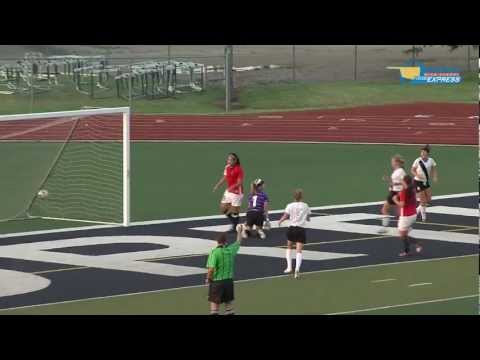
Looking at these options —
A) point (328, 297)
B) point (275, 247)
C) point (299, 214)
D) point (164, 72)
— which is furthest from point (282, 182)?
point (164, 72)

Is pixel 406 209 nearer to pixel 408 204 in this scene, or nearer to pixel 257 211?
pixel 408 204

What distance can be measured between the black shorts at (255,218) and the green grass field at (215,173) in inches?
119

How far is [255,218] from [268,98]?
90.1 feet

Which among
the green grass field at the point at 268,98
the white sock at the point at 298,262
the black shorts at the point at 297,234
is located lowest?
the white sock at the point at 298,262

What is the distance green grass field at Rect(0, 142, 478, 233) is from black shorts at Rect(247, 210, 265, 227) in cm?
302

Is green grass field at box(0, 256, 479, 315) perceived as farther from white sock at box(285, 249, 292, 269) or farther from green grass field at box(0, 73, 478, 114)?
green grass field at box(0, 73, 478, 114)

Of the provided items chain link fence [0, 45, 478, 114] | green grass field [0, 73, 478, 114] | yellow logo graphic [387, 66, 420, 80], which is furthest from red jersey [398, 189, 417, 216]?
yellow logo graphic [387, 66, 420, 80]

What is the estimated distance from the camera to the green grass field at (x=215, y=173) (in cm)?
3069

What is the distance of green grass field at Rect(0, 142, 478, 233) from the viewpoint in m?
30.7

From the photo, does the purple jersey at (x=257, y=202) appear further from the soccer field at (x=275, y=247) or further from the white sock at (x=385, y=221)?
the white sock at (x=385, y=221)

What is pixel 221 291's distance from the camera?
64.2ft

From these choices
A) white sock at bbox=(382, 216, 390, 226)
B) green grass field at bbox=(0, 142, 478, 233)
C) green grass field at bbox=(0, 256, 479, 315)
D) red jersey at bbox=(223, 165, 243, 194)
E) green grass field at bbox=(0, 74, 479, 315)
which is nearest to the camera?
green grass field at bbox=(0, 256, 479, 315)

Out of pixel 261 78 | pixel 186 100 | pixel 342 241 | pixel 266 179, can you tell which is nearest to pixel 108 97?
pixel 186 100

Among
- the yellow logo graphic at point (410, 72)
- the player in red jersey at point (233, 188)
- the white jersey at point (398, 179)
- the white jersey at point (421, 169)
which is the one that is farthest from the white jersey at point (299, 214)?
the yellow logo graphic at point (410, 72)
